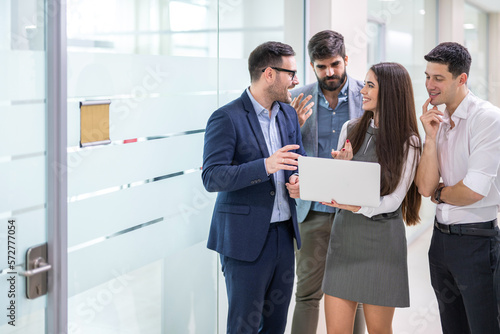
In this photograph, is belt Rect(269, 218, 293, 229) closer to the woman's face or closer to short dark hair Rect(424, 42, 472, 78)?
the woman's face

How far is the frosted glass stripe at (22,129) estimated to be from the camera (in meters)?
2.00

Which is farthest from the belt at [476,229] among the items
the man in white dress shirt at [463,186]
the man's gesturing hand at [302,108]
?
the man's gesturing hand at [302,108]

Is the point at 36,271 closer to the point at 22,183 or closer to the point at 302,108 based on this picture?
the point at 22,183

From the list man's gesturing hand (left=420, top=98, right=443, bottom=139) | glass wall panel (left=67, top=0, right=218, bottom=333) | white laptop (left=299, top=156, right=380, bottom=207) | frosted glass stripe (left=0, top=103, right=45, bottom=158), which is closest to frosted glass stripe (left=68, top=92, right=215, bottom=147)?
glass wall panel (left=67, top=0, right=218, bottom=333)

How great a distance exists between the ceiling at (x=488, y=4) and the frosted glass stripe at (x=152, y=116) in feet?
12.6

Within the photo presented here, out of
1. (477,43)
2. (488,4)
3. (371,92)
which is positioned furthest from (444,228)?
(477,43)

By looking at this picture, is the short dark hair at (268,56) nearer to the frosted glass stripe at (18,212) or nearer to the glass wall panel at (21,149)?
the glass wall panel at (21,149)

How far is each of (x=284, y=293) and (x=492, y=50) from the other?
172 inches

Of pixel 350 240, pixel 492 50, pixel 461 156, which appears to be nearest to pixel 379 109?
pixel 461 156

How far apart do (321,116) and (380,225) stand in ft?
2.82

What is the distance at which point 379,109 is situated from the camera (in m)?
2.59

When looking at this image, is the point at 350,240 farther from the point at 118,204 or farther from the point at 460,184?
the point at 118,204

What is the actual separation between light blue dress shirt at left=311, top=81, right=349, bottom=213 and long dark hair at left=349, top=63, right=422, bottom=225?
1.94 feet

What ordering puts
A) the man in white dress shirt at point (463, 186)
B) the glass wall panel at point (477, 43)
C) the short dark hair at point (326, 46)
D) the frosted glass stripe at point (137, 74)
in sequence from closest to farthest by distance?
1. the frosted glass stripe at point (137, 74)
2. the man in white dress shirt at point (463, 186)
3. the short dark hair at point (326, 46)
4. the glass wall panel at point (477, 43)
